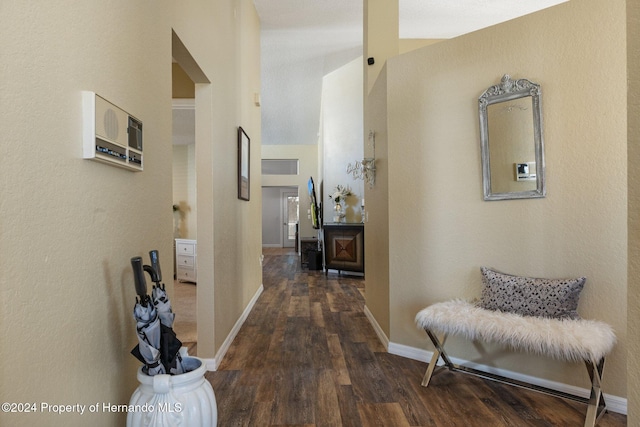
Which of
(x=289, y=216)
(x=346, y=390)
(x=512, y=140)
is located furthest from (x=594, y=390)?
(x=289, y=216)

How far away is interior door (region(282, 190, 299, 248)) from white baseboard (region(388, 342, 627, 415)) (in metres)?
9.22

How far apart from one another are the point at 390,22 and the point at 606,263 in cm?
257

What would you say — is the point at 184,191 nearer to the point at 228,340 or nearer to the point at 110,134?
the point at 228,340

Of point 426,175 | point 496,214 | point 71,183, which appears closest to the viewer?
point 71,183

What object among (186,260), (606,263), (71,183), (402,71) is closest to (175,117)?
(186,260)

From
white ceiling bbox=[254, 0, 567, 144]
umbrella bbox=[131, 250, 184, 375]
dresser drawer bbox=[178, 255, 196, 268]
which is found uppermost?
white ceiling bbox=[254, 0, 567, 144]

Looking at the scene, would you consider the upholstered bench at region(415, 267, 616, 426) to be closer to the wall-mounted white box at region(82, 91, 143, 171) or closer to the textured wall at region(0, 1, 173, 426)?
the textured wall at region(0, 1, 173, 426)

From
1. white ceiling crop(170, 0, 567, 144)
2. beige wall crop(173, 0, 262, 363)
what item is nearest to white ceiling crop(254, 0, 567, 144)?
white ceiling crop(170, 0, 567, 144)

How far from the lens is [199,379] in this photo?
→ 1.08m

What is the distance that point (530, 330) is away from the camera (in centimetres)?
171

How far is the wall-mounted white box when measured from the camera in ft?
3.14

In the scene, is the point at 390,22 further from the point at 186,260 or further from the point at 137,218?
the point at 186,260

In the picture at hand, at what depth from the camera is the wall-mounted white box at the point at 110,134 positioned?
0.96 m

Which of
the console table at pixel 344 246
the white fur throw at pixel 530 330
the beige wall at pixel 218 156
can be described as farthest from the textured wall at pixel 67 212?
the console table at pixel 344 246
